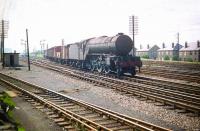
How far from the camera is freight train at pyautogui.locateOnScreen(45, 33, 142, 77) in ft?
76.2

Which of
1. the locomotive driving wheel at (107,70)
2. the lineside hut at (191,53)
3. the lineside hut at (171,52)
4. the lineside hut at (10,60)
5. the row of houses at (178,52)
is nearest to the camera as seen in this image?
the locomotive driving wheel at (107,70)

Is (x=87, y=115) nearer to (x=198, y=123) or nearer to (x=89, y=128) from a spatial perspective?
(x=89, y=128)

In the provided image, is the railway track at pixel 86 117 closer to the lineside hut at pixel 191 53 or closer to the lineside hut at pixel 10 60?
the lineside hut at pixel 10 60

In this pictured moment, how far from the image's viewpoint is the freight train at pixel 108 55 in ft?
76.2

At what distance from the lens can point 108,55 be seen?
24453 mm

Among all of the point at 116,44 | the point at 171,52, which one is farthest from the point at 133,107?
the point at 171,52

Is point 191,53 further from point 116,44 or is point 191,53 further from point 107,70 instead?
point 116,44

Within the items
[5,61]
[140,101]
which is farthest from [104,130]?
[5,61]

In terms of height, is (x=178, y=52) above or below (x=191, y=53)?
above

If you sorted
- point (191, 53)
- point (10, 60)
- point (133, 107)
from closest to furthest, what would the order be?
point (133, 107)
point (10, 60)
point (191, 53)

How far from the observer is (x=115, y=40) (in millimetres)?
23453

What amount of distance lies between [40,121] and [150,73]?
17691 mm

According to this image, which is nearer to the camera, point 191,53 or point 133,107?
point 133,107

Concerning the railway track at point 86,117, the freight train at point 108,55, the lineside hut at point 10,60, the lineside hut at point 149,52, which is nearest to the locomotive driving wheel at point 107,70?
the freight train at point 108,55
